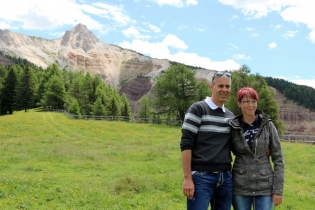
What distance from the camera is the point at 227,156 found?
477 centimetres

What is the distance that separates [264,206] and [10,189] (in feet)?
34.1

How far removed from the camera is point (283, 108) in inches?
7392

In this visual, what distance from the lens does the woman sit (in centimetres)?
468

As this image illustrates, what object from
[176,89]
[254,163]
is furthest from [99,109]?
[254,163]

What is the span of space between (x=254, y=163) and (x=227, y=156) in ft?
1.56

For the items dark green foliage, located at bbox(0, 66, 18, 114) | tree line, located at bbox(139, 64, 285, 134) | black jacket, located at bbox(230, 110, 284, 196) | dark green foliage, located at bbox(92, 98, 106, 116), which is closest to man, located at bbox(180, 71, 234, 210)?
black jacket, located at bbox(230, 110, 284, 196)

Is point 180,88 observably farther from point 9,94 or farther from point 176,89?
point 9,94

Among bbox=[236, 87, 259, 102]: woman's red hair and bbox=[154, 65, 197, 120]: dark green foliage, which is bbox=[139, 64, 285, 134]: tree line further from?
bbox=[236, 87, 259, 102]: woman's red hair

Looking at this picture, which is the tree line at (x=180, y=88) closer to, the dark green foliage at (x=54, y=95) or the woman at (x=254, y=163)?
the dark green foliage at (x=54, y=95)

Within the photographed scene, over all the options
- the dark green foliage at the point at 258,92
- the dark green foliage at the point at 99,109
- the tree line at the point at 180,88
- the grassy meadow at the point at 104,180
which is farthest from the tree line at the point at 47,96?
the grassy meadow at the point at 104,180

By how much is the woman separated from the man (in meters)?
0.18

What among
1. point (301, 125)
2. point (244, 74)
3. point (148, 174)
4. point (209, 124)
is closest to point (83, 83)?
point (244, 74)

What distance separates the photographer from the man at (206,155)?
457 cm

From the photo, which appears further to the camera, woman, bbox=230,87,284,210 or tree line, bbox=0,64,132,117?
tree line, bbox=0,64,132,117
